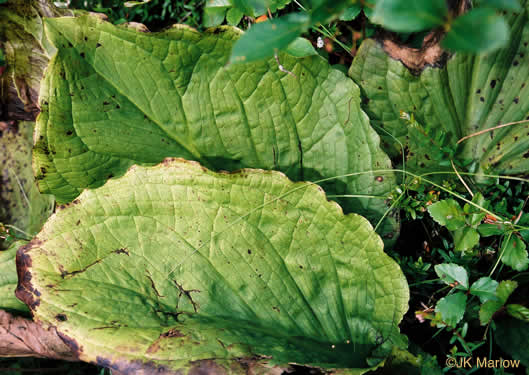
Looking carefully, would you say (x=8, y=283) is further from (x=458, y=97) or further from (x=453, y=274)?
(x=458, y=97)

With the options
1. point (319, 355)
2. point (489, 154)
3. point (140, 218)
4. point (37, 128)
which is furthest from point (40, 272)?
point (489, 154)

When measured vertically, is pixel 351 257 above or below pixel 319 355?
above

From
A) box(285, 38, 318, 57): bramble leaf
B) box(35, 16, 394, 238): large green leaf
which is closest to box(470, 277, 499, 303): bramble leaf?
box(35, 16, 394, 238): large green leaf

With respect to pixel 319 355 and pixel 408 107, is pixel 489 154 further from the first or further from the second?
pixel 319 355

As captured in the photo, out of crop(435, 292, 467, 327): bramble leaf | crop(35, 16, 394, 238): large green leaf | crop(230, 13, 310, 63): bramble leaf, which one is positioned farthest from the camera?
crop(35, 16, 394, 238): large green leaf

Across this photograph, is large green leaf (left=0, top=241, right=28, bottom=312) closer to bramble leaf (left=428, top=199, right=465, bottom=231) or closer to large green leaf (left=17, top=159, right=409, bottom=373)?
large green leaf (left=17, top=159, right=409, bottom=373)

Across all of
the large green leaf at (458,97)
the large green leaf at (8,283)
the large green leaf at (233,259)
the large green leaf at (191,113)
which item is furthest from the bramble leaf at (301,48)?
the large green leaf at (8,283)

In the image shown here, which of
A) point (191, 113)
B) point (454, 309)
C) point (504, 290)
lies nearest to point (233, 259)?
point (191, 113)
